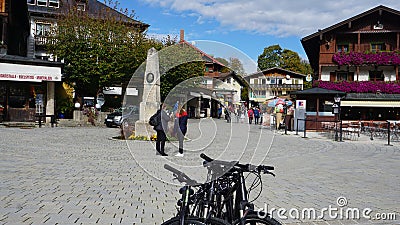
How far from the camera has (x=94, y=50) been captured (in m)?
34.1

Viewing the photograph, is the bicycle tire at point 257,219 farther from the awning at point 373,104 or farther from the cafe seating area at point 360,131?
the awning at point 373,104

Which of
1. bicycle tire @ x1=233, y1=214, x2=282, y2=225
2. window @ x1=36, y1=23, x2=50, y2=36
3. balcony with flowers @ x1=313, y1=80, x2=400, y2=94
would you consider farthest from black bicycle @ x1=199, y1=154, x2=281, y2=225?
window @ x1=36, y1=23, x2=50, y2=36

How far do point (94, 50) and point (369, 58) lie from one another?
25013 mm

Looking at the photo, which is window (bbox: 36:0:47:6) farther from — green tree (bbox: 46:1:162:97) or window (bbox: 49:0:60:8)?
green tree (bbox: 46:1:162:97)

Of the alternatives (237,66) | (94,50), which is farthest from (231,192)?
(94,50)

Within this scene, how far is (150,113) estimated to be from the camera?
1806 centimetres

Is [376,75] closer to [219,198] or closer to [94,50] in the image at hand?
[94,50]

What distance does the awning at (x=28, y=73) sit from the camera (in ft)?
96.1

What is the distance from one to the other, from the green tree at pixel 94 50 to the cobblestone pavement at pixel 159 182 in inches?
830

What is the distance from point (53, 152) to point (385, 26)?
115 feet

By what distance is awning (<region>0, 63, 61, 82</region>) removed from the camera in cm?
2928

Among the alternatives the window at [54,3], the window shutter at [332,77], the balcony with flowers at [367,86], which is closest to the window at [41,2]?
the window at [54,3]

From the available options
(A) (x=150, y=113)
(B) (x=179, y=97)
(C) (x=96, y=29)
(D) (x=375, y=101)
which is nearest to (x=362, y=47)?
(D) (x=375, y=101)

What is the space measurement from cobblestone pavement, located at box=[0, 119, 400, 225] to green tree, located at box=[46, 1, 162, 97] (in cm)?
2108
